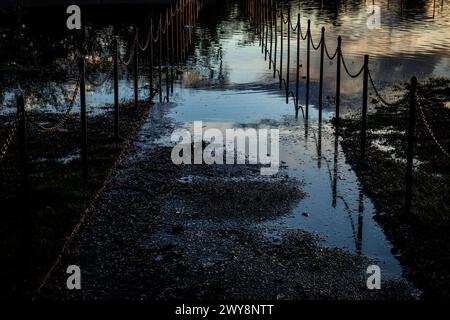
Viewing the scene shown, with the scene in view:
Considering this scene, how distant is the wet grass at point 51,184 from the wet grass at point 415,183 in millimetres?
4468

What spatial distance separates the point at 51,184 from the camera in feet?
35.6

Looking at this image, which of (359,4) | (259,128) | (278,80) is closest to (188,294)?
(259,128)

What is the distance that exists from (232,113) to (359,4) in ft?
134

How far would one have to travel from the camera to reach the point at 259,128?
15.6 m

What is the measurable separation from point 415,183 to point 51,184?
6130mm

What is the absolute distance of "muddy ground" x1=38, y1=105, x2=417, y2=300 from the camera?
289 inches

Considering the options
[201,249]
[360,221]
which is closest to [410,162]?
[360,221]

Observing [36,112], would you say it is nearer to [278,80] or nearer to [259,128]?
[259,128]

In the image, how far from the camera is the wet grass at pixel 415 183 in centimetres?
811

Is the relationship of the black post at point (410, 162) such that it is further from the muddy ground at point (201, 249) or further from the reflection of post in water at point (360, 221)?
the muddy ground at point (201, 249)

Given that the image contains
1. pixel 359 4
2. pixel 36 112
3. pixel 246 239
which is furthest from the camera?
pixel 359 4

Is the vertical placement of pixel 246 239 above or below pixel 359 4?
below

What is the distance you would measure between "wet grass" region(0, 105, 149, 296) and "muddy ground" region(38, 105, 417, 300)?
257mm

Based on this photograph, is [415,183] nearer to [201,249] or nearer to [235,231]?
[235,231]
